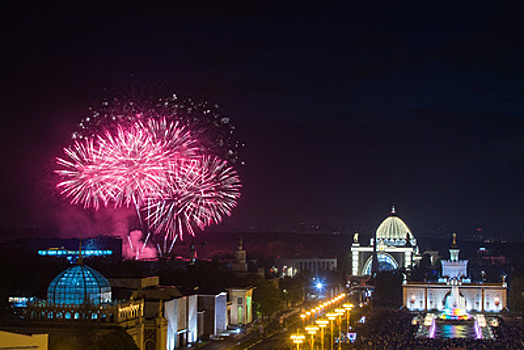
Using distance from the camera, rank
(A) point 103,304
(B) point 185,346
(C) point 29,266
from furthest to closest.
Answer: (C) point 29,266
(B) point 185,346
(A) point 103,304

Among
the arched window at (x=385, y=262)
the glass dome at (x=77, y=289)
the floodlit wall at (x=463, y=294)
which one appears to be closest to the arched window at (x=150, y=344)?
the glass dome at (x=77, y=289)

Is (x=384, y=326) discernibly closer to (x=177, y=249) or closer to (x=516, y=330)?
(x=516, y=330)

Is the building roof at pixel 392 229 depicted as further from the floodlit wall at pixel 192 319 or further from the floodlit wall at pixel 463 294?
the floodlit wall at pixel 192 319

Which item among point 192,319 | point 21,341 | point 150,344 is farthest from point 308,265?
point 21,341

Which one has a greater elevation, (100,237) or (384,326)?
(100,237)

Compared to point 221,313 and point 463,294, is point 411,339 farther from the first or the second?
point 463,294

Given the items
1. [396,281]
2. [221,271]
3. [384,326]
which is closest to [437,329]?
[384,326]
